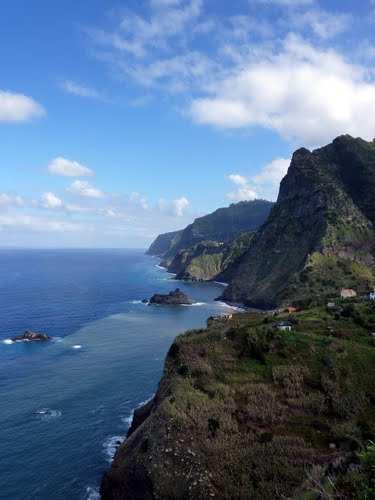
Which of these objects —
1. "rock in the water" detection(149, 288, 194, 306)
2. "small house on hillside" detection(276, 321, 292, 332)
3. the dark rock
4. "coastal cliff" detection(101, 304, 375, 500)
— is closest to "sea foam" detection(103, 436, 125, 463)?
the dark rock

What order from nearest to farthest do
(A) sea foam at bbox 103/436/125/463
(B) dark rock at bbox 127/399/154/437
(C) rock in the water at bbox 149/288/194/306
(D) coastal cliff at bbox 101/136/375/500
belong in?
(D) coastal cliff at bbox 101/136/375/500 → (A) sea foam at bbox 103/436/125/463 → (B) dark rock at bbox 127/399/154/437 → (C) rock in the water at bbox 149/288/194/306

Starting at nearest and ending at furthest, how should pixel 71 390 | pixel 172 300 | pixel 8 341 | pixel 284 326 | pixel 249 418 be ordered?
pixel 249 418
pixel 284 326
pixel 71 390
pixel 8 341
pixel 172 300

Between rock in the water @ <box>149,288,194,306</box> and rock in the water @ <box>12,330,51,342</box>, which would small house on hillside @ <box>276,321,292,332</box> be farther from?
rock in the water @ <box>149,288,194,306</box>

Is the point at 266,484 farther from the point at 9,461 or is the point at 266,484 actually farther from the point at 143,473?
the point at 9,461

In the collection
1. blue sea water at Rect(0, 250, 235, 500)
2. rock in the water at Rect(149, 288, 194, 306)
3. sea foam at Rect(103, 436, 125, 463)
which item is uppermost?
rock in the water at Rect(149, 288, 194, 306)

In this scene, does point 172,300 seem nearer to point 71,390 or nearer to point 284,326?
point 71,390

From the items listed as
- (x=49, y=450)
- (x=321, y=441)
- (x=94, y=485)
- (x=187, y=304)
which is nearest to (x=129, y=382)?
(x=49, y=450)

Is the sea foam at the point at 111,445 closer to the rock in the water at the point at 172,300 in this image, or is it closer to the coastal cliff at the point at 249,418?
the coastal cliff at the point at 249,418

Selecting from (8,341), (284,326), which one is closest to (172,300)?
(8,341)

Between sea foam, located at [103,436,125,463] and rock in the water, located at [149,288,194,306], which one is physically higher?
rock in the water, located at [149,288,194,306]

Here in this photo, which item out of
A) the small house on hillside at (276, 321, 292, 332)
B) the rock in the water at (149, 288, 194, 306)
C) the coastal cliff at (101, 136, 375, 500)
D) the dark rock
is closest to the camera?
the coastal cliff at (101, 136, 375, 500)
